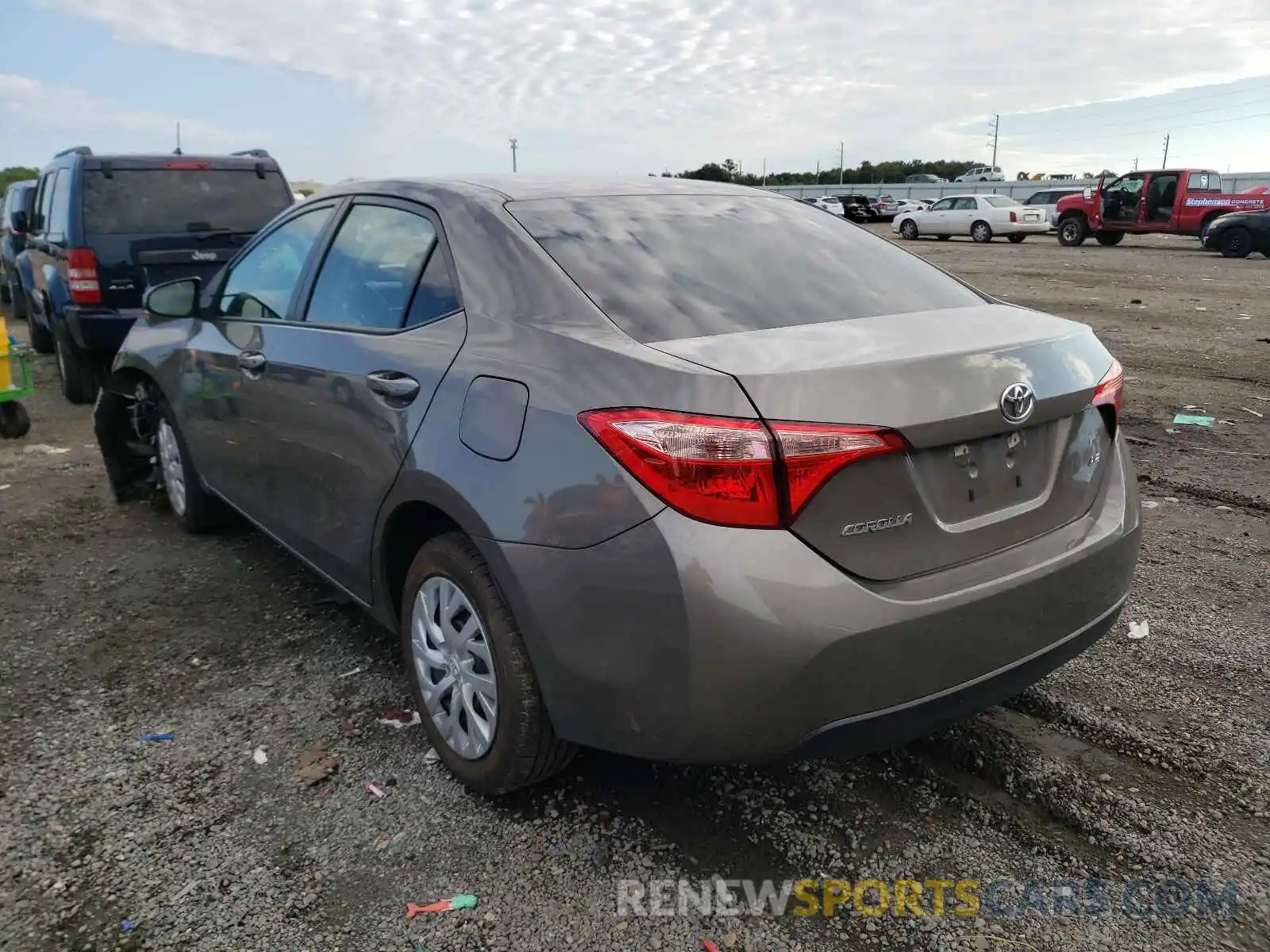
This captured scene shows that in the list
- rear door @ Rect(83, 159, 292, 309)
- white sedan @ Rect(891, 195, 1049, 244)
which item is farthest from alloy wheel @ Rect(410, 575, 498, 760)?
white sedan @ Rect(891, 195, 1049, 244)

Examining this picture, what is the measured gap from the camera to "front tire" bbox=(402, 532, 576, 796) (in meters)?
2.46

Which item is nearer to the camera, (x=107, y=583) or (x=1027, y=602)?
(x=1027, y=602)

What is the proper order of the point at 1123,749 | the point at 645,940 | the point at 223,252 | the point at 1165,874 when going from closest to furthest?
the point at 645,940 → the point at 1165,874 → the point at 1123,749 → the point at 223,252

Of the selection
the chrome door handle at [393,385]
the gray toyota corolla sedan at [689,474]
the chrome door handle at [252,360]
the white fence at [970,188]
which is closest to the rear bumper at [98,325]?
the chrome door handle at [252,360]

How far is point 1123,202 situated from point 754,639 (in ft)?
90.9

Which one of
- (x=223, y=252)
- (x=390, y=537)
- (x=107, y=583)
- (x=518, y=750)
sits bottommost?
(x=107, y=583)

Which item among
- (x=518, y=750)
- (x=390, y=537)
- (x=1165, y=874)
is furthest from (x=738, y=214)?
(x=1165, y=874)

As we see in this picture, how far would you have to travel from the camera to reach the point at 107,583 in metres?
4.42

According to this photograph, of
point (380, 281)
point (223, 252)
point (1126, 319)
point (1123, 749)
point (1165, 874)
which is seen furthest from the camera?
point (1126, 319)

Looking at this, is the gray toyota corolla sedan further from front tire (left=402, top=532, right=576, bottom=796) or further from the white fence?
the white fence

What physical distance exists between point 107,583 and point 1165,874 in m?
4.25

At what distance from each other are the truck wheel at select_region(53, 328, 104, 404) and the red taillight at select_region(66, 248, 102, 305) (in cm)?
62

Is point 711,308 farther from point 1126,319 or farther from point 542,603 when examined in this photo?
point 1126,319

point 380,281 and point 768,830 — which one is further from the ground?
point 380,281
